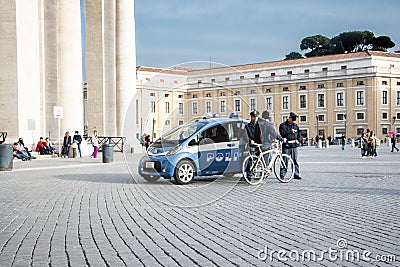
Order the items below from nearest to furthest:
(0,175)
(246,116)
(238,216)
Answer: (238,216)
(246,116)
(0,175)

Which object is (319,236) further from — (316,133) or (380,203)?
(316,133)

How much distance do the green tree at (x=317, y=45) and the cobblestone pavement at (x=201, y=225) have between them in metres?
119

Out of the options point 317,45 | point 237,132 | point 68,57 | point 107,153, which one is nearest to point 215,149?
point 237,132

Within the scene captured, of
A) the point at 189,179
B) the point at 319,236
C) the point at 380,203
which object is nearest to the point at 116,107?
the point at 189,179

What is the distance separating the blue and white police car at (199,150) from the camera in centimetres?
1346

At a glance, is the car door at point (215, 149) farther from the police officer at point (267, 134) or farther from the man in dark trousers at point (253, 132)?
the police officer at point (267, 134)

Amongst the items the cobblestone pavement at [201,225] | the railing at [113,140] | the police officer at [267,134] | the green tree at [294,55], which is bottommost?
the cobblestone pavement at [201,225]

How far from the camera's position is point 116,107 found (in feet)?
127

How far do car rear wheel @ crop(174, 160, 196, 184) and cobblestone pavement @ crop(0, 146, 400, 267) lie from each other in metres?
0.34

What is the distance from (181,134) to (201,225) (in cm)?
593

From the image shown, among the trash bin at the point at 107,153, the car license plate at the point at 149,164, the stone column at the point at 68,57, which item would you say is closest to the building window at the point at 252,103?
the car license plate at the point at 149,164

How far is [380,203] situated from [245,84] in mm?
4306

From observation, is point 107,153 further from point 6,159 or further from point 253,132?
point 253,132

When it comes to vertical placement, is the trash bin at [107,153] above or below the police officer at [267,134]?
below
